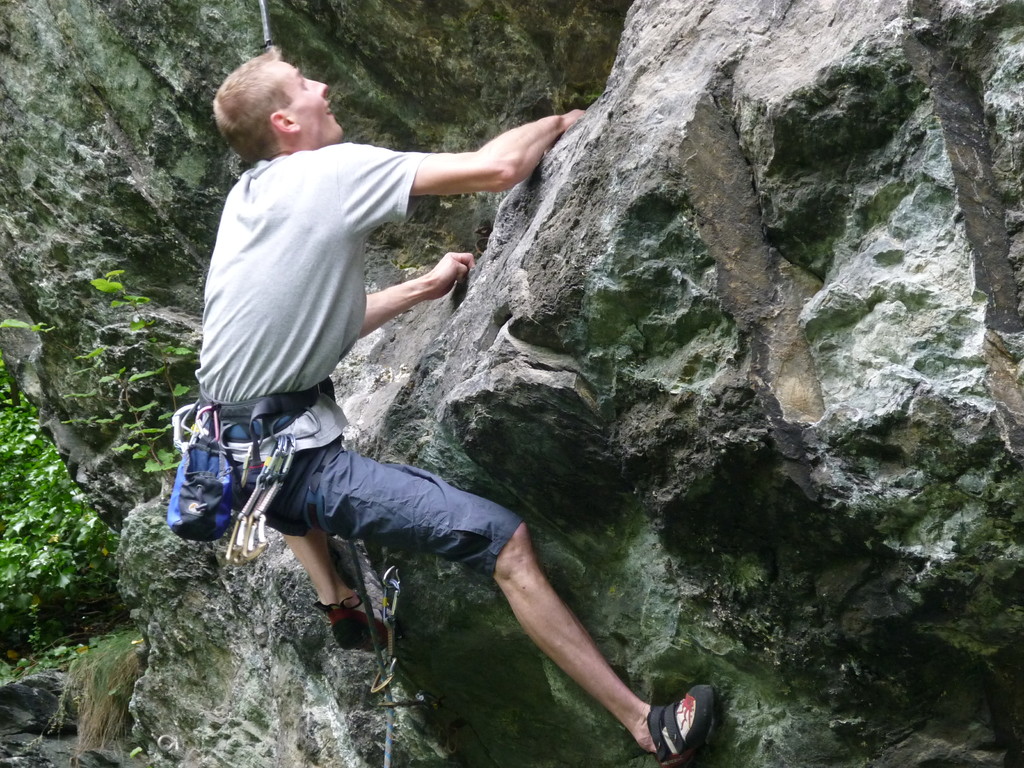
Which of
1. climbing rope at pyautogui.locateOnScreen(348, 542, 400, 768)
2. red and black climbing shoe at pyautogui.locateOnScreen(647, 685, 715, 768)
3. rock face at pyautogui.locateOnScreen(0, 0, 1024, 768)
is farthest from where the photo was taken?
climbing rope at pyautogui.locateOnScreen(348, 542, 400, 768)

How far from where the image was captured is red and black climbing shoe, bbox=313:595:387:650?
12.5ft

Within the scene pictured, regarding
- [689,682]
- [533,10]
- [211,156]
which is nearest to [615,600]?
[689,682]

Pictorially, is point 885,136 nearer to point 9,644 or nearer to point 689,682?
point 689,682

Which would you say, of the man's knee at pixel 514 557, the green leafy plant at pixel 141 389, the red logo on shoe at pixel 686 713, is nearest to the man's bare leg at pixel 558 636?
the man's knee at pixel 514 557

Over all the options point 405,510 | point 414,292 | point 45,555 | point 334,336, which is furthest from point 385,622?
point 45,555

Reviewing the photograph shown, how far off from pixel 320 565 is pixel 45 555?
4996 mm

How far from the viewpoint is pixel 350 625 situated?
3805 millimetres

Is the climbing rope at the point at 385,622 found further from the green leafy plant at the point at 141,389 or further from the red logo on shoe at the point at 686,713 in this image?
the green leafy plant at the point at 141,389

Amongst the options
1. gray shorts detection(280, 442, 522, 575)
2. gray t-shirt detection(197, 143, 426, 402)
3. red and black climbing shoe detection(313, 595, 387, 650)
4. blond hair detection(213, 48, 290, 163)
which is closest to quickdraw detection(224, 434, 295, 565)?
gray shorts detection(280, 442, 522, 575)

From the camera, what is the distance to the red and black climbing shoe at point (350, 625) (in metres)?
3.81

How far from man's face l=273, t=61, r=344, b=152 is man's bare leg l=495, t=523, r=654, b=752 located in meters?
1.47

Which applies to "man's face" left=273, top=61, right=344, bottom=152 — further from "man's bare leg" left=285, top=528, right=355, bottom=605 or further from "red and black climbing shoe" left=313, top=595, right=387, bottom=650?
"red and black climbing shoe" left=313, top=595, right=387, bottom=650

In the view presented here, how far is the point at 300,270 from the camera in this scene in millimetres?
3268

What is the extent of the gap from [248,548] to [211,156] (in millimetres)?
2609
